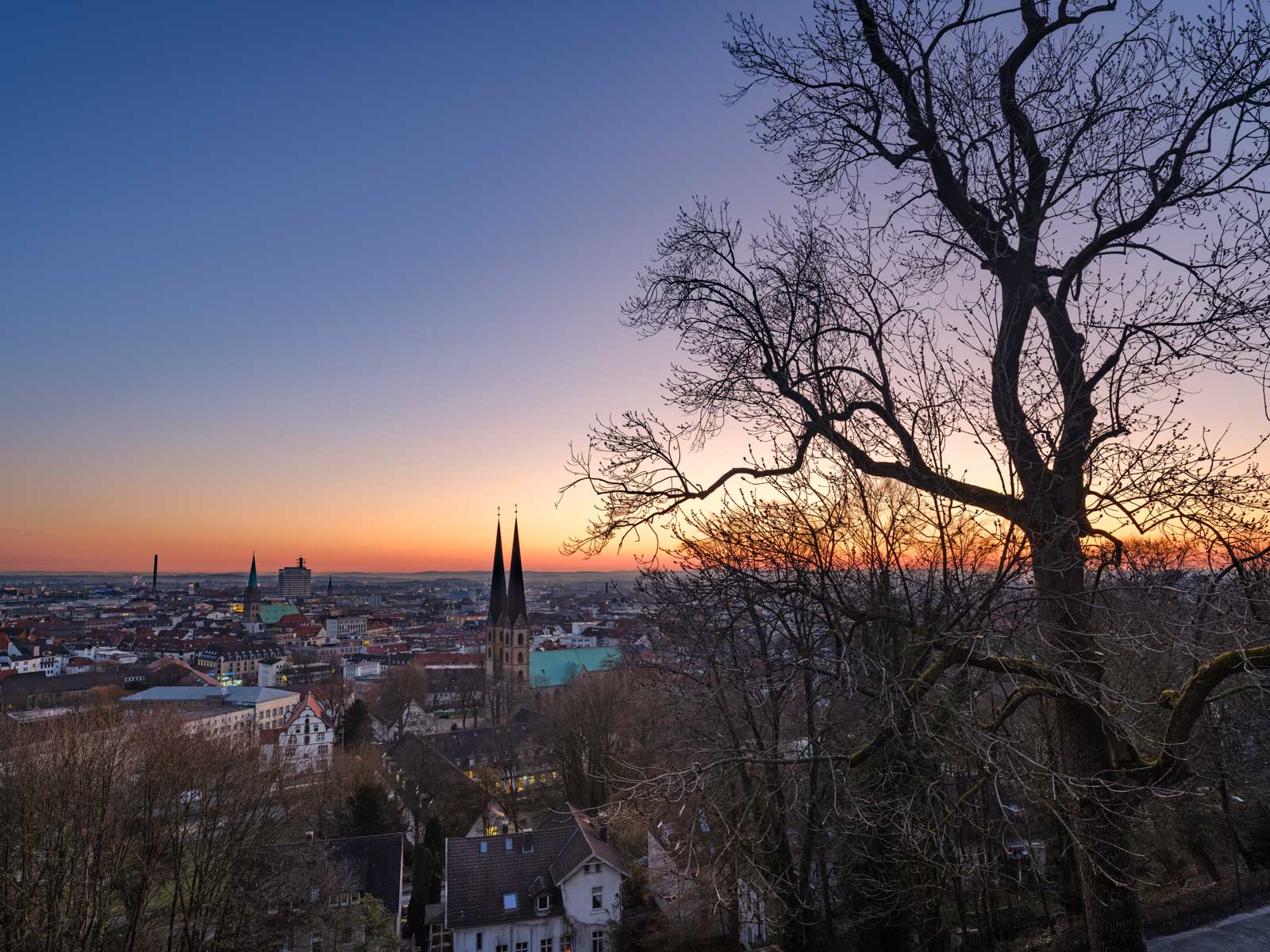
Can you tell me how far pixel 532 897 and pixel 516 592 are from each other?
40.8 metres

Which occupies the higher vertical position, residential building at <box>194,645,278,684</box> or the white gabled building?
the white gabled building

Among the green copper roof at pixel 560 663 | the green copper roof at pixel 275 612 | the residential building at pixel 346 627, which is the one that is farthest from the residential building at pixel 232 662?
the residential building at pixel 346 627

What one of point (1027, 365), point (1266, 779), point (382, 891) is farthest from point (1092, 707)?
point (382, 891)

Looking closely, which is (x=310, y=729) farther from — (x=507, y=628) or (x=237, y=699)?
(x=507, y=628)

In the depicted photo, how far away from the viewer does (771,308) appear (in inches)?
181

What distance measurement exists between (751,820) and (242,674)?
9642cm

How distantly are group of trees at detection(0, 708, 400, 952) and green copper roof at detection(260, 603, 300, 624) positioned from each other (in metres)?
129

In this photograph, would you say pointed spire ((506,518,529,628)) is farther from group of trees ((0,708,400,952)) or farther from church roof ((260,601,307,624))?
church roof ((260,601,307,624))

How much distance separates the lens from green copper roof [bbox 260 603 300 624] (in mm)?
134250

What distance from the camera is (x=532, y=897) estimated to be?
1984cm

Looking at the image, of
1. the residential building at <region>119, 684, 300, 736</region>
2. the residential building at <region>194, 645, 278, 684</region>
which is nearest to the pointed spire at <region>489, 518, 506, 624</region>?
the residential building at <region>119, 684, 300, 736</region>

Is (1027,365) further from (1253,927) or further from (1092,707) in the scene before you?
(1253,927)

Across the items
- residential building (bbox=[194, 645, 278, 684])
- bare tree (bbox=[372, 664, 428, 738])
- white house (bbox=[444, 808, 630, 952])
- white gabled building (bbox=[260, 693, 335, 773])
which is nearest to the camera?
white house (bbox=[444, 808, 630, 952])

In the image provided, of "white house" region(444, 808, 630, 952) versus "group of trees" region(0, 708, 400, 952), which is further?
"white house" region(444, 808, 630, 952)
